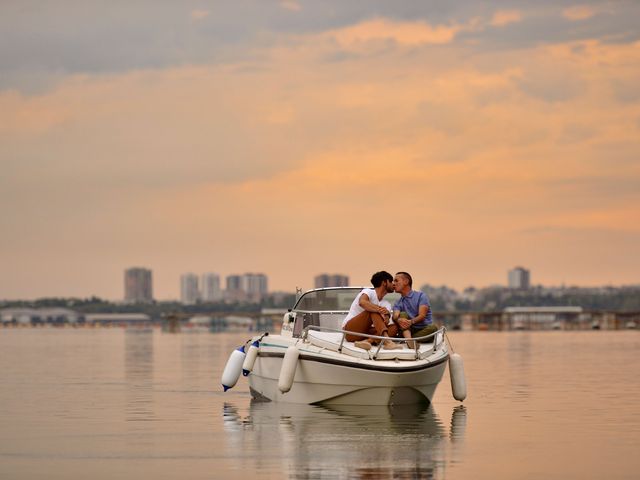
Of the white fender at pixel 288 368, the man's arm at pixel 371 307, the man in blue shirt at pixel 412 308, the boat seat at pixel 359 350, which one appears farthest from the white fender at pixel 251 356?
the man's arm at pixel 371 307

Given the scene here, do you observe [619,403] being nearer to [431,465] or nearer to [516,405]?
[516,405]

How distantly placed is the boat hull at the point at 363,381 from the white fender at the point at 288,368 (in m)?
0.14

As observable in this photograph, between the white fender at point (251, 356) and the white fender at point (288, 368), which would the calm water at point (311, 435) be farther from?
the white fender at point (251, 356)

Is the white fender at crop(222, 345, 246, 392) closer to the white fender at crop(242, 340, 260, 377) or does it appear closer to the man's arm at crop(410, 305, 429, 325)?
the white fender at crop(242, 340, 260, 377)

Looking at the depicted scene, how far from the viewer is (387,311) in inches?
1074

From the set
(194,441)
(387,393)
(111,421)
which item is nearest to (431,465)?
(194,441)

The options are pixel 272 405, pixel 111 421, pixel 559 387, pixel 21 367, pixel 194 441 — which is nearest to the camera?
pixel 194 441

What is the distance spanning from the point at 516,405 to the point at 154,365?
30.0 m

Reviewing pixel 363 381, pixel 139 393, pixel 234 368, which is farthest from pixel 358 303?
pixel 139 393

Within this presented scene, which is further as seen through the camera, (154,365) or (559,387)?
(154,365)

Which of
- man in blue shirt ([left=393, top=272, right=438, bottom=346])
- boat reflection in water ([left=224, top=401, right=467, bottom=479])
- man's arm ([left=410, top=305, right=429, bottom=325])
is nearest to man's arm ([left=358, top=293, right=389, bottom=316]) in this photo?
man in blue shirt ([left=393, top=272, right=438, bottom=346])

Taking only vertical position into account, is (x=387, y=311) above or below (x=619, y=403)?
above

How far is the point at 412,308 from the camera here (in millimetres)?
28438

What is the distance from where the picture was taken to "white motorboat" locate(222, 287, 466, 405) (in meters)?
26.3
